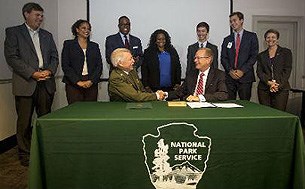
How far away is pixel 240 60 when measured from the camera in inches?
163

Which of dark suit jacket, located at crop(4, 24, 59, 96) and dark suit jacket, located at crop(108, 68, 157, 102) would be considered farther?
dark suit jacket, located at crop(4, 24, 59, 96)

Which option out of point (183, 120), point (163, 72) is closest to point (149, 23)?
point (163, 72)

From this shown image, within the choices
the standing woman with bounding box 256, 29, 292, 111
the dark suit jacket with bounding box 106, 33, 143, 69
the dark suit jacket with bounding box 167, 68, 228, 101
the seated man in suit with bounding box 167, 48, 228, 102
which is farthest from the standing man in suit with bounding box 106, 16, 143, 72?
the standing woman with bounding box 256, 29, 292, 111

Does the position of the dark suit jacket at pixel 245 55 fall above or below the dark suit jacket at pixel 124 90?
above

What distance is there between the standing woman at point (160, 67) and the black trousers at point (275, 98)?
1.04m

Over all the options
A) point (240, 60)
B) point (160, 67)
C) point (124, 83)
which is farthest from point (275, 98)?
point (124, 83)

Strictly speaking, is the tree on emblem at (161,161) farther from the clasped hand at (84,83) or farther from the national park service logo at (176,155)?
the clasped hand at (84,83)

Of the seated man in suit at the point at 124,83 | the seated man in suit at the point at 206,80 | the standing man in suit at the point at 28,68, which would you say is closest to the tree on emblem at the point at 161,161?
the seated man in suit at the point at 124,83

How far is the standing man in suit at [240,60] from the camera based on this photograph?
4.09 meters

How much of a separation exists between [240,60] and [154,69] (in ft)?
3.58

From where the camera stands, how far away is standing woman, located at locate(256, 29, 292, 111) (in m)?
3.85

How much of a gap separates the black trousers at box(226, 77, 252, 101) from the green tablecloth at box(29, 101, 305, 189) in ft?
6.78

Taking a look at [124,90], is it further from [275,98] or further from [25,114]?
[275,98]

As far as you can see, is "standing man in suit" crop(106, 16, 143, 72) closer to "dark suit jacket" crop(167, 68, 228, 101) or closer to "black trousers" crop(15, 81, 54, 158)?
"black trousers" crop(15, 81, 54, 158)
